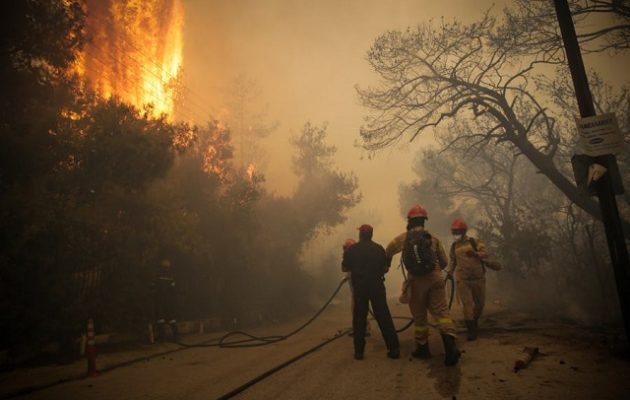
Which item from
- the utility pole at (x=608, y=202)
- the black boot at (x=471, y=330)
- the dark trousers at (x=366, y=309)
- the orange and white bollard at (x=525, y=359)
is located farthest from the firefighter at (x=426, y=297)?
the utility pole at (x=608, y=202)

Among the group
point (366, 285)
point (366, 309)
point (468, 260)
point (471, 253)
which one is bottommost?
point (366, 309)

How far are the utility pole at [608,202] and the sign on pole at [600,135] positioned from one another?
5.2 inches

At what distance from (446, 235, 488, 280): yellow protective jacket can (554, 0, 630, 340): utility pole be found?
2450mm

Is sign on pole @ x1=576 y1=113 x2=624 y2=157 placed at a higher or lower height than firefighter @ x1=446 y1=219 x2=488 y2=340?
higher

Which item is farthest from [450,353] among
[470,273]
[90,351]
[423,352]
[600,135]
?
[90,351]

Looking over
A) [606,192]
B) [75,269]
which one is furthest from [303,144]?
[606,192]

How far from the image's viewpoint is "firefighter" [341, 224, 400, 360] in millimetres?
6176

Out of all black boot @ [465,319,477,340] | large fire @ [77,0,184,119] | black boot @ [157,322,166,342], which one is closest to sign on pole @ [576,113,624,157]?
black boot @ [465,319,477,340]

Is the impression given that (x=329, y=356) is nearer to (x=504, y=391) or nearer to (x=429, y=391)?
(x=429, y=391)

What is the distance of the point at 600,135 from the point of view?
5.23 meters

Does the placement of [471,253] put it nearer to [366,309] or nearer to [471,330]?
[471,330]

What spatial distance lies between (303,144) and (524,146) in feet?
77.0

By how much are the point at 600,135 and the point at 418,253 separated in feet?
10.1

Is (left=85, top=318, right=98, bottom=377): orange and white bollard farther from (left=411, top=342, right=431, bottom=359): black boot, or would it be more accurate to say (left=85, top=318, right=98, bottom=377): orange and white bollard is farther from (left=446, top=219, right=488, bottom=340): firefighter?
(left=446, top=219, right=488, bottom=340): firefighter
